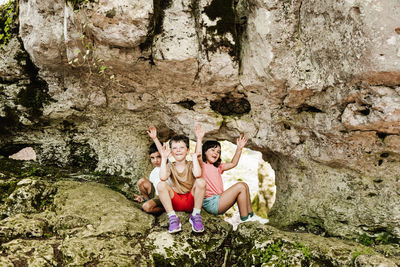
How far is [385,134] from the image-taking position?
4574mm

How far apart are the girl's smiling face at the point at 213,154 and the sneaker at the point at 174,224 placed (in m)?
1.28

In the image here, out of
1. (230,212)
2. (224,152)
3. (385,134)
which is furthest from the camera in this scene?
(224,152)

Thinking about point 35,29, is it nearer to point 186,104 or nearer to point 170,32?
point 170,32

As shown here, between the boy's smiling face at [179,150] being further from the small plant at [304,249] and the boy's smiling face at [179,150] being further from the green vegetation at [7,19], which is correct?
the green vegetation at [7,19]

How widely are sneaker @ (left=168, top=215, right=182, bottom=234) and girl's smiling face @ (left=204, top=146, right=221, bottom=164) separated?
128 cm

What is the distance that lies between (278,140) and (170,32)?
2.46 m

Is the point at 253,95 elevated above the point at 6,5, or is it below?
below

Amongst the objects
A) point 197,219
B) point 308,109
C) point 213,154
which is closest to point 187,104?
point 213,154

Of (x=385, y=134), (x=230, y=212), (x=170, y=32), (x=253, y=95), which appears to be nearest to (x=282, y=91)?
(x=253, y=95)

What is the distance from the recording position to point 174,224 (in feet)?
14.2

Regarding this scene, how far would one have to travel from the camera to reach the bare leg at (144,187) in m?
5.63

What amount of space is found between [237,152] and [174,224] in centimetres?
171

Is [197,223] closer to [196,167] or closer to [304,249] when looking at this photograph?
[196,167]

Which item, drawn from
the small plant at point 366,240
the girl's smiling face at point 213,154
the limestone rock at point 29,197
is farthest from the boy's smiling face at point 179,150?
the small plant at point 366,240
